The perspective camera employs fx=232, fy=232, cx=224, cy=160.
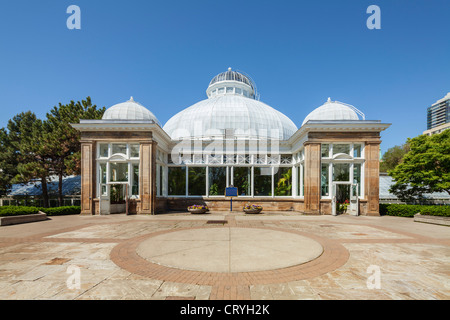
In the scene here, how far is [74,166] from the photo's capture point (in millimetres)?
24562

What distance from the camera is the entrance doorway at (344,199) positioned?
19.8m

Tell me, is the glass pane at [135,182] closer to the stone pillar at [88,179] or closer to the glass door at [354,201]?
the stone pillar at [88,179]

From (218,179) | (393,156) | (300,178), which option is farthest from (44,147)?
(393,156)

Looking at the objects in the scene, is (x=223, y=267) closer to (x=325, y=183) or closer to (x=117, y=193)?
(x=325, y=183)

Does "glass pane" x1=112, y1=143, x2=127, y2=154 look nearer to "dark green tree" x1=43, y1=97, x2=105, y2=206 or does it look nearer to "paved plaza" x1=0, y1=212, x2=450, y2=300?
"dark green tree" x1=43, y1=97, x2=105, y2=206

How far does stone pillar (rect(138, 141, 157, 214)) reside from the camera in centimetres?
2003

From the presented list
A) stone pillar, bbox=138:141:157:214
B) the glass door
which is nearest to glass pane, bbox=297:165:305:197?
the glass door

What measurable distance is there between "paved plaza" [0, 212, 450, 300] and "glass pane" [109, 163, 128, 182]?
10.8 m

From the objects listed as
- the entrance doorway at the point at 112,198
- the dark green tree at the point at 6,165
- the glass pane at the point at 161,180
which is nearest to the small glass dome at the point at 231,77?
the glass pane at the point at 161,180

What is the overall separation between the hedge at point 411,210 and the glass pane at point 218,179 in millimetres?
15099

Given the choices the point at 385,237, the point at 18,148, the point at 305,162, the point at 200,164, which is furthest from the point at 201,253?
the point at 18,148

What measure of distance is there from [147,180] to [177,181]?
17.3 ft
